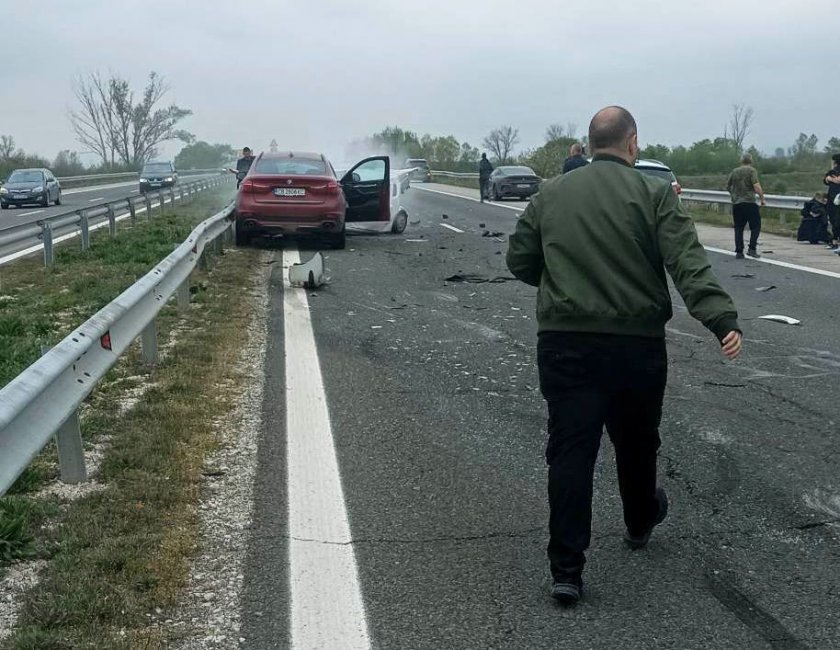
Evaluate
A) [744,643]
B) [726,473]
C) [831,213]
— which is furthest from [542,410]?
[831,213]

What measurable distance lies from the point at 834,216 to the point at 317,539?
16021 mm

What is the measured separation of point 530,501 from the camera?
493 centimetres

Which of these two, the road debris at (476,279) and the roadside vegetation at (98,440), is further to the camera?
the road debris at (476,279)

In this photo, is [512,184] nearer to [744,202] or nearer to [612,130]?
[744,202]

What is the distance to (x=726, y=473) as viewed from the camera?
17.3 ft

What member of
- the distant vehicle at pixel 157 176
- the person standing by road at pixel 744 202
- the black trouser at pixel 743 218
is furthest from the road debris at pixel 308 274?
the distant vehicle at pixel 157 176

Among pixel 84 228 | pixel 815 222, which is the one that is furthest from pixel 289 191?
pixel 815 222

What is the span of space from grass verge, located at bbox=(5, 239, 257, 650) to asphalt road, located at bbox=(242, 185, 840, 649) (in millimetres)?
324

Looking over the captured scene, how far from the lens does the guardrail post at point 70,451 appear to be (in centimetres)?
500

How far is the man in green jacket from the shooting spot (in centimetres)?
382

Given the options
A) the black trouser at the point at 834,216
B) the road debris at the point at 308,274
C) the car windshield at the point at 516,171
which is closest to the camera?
the road debris at the point at 308,274

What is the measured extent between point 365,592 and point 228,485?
55.6 inches

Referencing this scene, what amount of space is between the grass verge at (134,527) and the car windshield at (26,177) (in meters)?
30.4

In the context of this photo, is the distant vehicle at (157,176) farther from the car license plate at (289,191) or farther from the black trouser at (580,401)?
the black trouser at (580,401)
